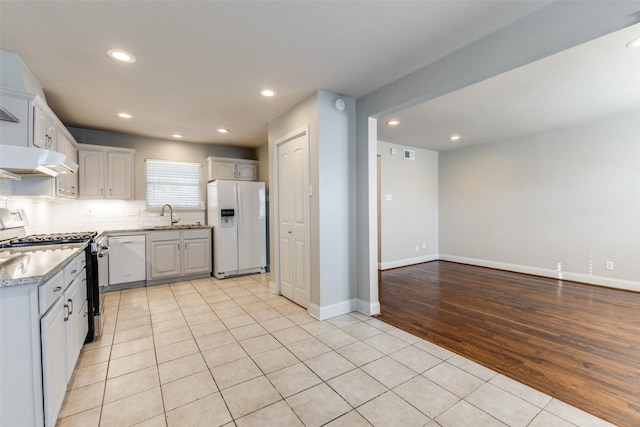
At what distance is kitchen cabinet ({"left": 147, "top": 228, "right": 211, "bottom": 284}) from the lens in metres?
4.52

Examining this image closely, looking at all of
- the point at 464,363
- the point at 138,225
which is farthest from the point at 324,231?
the point at 138,225

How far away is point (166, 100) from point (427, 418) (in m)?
3.96

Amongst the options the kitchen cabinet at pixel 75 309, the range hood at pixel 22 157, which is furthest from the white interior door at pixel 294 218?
the range hood at pixel 22 157

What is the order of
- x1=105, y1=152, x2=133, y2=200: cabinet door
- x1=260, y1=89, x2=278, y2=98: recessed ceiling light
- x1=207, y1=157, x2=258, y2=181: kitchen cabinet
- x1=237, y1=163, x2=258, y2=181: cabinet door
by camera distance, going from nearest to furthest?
x1=260, y1=89, x2=278, y2=98: recessed ceiling light
x1=105, y1=152, x2=133, y2=200: cabinet door
x1=207, y1=157, x2=258, y2=181: kitchen cabinet
x1=237, y1=163, x2=258, y2=181: cabinet door

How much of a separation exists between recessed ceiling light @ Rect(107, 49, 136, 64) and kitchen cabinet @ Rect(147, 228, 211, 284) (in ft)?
9.26

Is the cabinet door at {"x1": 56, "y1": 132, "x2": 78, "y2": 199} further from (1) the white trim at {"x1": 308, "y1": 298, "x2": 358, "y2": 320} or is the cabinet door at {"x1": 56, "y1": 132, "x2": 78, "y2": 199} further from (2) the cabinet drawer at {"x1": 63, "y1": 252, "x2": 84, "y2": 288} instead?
(1) the white trim at {"x1": 308, "y1": 298, "x2": 358, "y2": 320}

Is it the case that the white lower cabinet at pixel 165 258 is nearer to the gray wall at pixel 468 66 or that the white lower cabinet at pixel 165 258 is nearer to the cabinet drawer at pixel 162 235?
the cabinet drawer at pixel 162 235

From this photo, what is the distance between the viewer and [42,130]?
106 inches

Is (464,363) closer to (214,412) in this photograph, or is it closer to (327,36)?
(214,412)

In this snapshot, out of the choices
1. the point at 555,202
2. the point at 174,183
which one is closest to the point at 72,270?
the point at 174,183

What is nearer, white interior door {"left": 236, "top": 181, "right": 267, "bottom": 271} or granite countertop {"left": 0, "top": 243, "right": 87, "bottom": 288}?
granite countertop {"left": 0, "top": 243, "right": 87, "bottom": 288}

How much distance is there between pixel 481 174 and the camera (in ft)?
19.4

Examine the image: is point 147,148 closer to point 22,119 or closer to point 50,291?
point 22,119

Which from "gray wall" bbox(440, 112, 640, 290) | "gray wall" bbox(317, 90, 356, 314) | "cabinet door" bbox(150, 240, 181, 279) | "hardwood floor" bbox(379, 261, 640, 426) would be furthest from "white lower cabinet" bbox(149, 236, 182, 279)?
"gray wall" bbox(440, 112, 640, 290)
